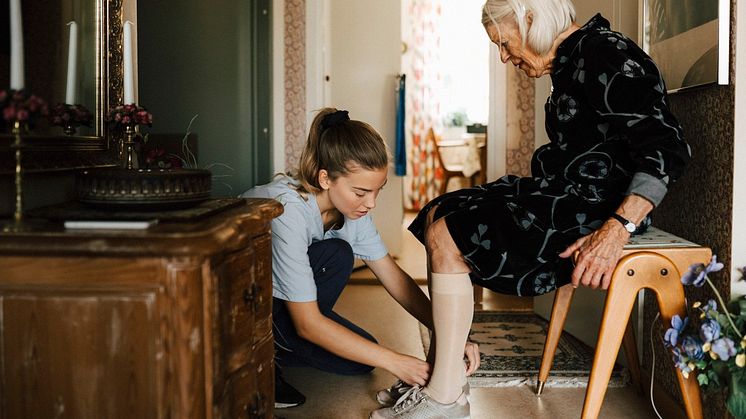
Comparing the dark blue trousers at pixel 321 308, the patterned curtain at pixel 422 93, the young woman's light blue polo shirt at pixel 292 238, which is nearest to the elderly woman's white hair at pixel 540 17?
the young woman's light blue polo shirt at pixel 292 238

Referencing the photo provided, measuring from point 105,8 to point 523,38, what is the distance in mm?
1035

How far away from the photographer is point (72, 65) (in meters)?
1.63

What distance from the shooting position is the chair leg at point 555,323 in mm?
2141

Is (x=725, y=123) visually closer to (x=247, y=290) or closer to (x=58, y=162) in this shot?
(x=247, y=290)

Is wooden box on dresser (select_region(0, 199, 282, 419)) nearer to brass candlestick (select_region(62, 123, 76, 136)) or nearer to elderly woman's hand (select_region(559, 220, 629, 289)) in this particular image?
brass candlestick (select_region(62, 123, 76, 136))

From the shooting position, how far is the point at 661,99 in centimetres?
156

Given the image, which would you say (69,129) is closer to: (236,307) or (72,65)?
(72,65)

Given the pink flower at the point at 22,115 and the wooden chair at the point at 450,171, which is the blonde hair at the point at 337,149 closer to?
the pink flower at the point at 22,115

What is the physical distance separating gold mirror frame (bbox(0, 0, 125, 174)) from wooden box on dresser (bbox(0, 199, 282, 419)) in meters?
0.49

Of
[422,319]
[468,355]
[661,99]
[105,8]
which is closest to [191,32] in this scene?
[105,8]

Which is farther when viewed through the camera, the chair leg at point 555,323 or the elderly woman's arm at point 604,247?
the chair leg at point 555,323

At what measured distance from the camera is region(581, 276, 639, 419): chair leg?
160cm

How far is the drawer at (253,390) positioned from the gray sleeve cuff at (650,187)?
2.77 feet

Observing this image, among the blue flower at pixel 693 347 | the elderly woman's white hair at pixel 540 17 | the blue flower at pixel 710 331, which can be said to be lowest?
the blue flower at pixel 693 347
